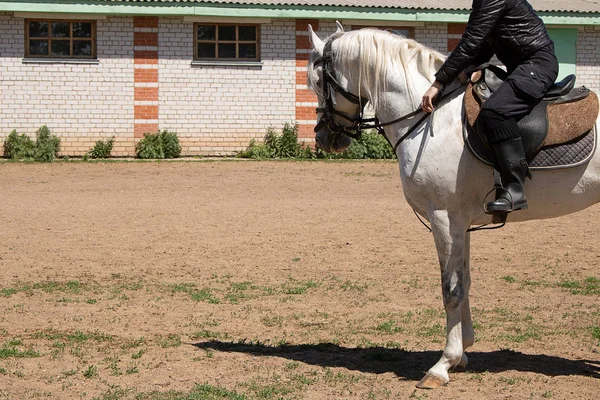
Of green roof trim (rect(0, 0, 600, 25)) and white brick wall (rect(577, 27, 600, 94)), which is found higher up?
green roof trim (rect(0, 0, 600, 25))

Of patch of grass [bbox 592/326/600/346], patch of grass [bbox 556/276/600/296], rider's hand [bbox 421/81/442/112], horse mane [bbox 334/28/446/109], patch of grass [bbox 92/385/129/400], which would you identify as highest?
horse mane [bbox 334/28/446/109]

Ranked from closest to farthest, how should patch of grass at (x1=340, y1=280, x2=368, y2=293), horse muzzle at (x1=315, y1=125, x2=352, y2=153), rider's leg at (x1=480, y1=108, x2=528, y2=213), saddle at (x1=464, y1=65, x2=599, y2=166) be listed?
rider's leg at (x1=480, y1=108, x2=528, y2=213)
saddle at (x1=464, y1=65, x2=599, y2=166)
horse muzzle at (x1=315, y1=125, x2=352, y2=153)
patch of grass at (x1=340, y1=280, x2=368, y2=293)

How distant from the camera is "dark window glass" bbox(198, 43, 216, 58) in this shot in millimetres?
24703

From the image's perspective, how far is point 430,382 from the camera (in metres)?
6.18

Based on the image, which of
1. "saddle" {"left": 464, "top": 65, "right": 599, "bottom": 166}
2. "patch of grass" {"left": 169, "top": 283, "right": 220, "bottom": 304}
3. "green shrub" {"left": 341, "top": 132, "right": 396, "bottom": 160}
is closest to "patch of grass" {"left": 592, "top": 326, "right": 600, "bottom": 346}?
"saddle" {"left": 464, "top": 65, "right": 599, "bottom": 166}

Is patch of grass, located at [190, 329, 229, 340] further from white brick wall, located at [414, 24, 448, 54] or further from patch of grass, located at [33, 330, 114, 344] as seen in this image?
white brick wall, located at [414, 24, 448, 54]

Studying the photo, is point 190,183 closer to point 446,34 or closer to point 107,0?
point 107,0

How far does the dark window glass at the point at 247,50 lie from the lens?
2492 centimetres

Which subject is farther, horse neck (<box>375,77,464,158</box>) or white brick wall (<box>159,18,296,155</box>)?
white brick wall (<box>159,18,296,155</box>)

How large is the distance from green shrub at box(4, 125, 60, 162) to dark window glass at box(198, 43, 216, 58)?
448 cm

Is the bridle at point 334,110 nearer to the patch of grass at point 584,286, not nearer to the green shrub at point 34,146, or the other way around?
the patch of grass at point 584,286

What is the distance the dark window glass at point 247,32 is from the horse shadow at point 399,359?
18.4 m

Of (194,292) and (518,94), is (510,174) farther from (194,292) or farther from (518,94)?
(194,292)

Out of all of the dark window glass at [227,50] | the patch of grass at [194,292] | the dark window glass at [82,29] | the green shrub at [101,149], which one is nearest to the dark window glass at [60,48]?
the dark window glass at [82,29]
